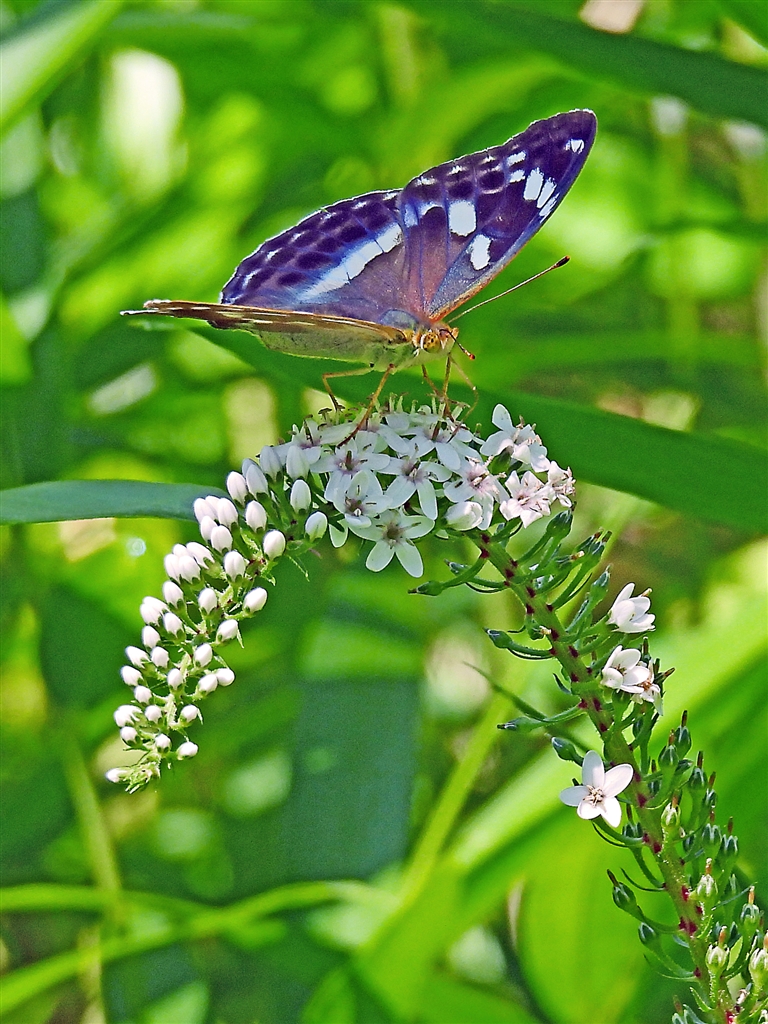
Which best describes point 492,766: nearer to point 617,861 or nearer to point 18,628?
point 617,861

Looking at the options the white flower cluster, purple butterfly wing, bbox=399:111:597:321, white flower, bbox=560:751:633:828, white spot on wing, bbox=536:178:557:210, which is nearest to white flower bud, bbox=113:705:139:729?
the white flower cluster

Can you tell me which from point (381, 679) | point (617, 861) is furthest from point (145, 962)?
point (617, 861)

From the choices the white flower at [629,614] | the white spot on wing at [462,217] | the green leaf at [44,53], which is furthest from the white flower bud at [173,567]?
the green leaf at [44,53]

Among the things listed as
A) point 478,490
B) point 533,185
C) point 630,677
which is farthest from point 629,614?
point 533,185

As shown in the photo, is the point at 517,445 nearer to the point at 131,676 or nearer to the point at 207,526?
the point at 207,526

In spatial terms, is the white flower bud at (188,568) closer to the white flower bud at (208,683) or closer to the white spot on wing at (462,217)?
the white flower bud at (208,683)

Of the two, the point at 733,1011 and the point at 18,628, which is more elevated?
the point at 733,1011
